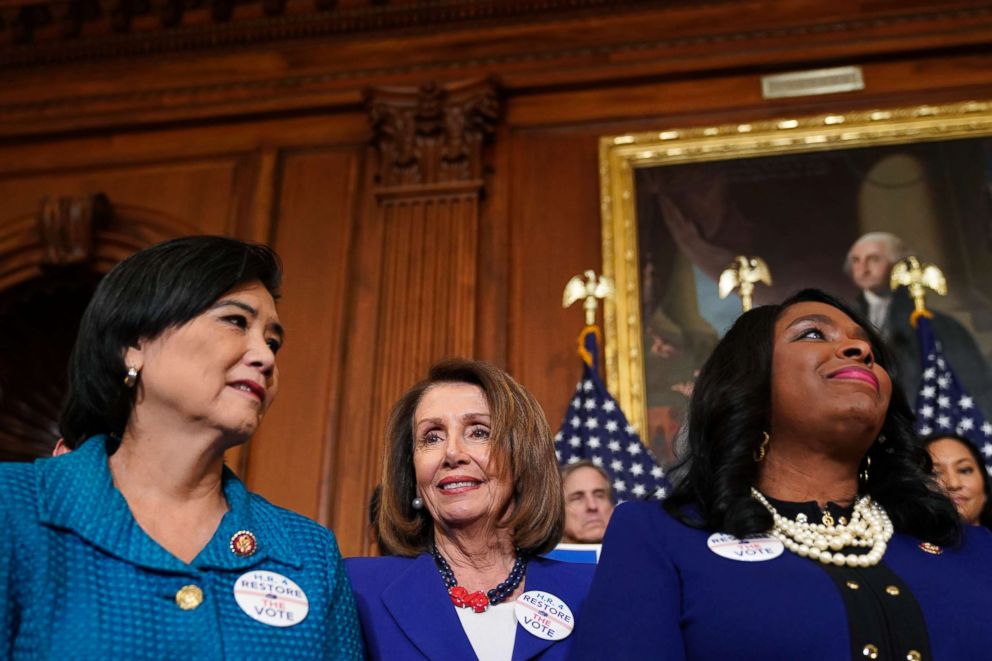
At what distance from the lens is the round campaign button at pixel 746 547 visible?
6.46 ft

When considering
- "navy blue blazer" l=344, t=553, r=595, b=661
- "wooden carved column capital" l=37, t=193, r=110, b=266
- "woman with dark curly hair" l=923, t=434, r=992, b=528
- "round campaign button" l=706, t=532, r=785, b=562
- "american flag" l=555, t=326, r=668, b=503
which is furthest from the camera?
"wooden carved column capital" l=37, t=193, r=110, b=266

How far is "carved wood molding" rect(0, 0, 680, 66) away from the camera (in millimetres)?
6406

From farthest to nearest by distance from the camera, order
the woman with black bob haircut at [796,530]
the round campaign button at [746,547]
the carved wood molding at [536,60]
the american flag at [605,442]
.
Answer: the carved wood molding at [536,60]
the american flag at [605,442]
the round campaign button at [746,547]
the woman with black bob haircut at [796,530]

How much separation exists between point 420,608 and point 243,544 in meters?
0.51

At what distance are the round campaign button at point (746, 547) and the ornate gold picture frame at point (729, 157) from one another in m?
3.28

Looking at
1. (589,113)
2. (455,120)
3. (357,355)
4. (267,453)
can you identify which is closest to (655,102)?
(589,113)

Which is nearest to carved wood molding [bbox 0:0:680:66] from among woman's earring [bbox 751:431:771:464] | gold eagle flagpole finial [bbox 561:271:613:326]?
gold eagle flagpole finial [bbox 561:271:613:326]

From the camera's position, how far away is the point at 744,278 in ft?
17.3

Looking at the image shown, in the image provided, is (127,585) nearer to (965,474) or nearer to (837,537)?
(837,537)

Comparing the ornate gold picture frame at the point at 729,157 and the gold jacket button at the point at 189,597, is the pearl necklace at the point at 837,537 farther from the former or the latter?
the ornate gold picture frame at the point at 729,157

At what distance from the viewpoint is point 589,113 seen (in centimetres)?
Result: 614

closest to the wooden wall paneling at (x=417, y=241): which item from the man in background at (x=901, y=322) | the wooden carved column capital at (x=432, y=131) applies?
the wooden carved column capital at (x=432, y=131)

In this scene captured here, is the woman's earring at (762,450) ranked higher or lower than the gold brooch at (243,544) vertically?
higher

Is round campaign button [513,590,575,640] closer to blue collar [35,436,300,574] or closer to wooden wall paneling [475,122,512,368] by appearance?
blue collar [35,436,300,574]
